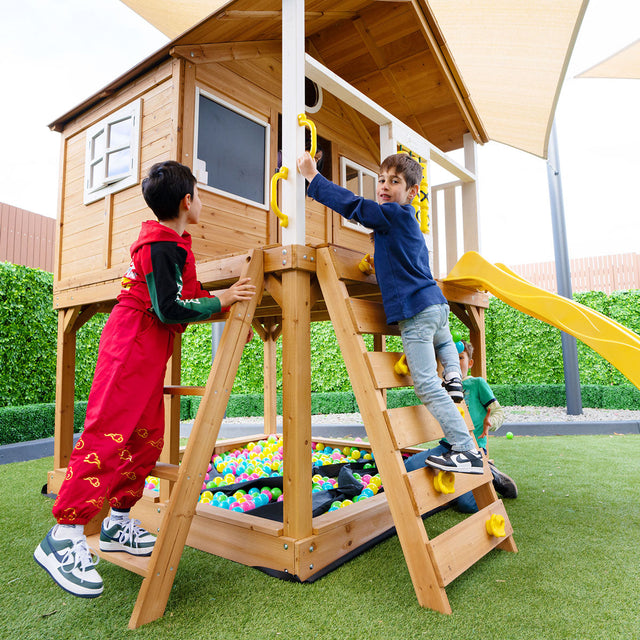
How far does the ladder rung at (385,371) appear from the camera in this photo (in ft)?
7.74

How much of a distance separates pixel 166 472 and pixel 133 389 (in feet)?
1.48

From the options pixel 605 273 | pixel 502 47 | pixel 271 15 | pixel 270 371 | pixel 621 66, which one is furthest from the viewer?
pixel 605 273

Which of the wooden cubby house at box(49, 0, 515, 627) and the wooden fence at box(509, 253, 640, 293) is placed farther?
the wooden fence at box(509, 253, 640, 293)

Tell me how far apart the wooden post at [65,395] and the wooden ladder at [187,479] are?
180cm

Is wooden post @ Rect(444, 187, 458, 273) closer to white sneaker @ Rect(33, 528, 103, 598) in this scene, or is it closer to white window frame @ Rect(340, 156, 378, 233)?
white window frame @ Rect(340, 156, 378, 233)

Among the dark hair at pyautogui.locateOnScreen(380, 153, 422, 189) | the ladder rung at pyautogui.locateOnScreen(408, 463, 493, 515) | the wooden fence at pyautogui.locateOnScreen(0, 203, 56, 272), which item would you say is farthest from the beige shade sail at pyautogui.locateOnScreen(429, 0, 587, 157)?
the wooden fence at pyautogui.locateOnScreen(0, 203, 56, 272)

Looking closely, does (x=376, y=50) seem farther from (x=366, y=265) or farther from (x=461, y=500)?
(x=461, y=500)

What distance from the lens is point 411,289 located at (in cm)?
247

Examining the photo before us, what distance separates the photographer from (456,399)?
8.63 feet

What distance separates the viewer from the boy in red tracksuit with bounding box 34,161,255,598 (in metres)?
1.95

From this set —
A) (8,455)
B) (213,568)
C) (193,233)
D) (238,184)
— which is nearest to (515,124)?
(238,184)

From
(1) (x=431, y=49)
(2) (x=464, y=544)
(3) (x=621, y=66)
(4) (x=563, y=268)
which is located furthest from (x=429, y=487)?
(3) (x=621, y=66)

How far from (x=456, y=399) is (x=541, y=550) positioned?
3.11 ft

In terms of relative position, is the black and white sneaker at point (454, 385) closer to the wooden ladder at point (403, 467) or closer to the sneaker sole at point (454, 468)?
the wooden ladder at point (403, 467)
